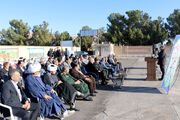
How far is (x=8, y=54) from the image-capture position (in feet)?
45.0

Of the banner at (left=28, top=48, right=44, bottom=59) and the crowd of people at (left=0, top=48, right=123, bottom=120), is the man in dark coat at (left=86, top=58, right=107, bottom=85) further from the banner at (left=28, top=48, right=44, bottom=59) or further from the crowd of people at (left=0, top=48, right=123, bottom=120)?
the banner at (left=28, top=48, right=44, bottom=59)

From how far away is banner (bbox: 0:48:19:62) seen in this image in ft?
43.2

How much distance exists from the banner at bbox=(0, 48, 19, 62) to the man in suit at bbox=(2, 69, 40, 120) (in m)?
10.8

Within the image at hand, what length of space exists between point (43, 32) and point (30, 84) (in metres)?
37.2

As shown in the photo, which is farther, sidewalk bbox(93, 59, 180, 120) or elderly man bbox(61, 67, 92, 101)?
elderly man bbox(61, 67, 92, 101)

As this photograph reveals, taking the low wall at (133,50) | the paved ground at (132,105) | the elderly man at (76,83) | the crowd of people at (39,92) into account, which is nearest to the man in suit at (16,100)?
the crowd of people at (39,92)

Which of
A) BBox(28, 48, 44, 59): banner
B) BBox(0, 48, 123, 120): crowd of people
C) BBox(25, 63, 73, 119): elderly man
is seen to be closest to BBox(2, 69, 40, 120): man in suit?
BBox(0, 48, 123, 120): crowd of people

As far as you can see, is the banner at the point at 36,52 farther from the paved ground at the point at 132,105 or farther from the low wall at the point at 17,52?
the paved ground at the point at 132,105

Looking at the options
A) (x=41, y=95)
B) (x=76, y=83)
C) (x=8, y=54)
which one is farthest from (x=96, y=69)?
(x=8, y=54)

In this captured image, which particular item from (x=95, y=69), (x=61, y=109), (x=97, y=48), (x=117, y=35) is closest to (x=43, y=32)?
(x=97, y=48)

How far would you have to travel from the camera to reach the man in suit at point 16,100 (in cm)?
316

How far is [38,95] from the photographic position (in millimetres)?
3893

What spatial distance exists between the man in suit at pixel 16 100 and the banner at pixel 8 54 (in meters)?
10.8

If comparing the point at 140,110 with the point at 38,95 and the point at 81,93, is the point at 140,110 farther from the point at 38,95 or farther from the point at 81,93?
the point at 38,95
